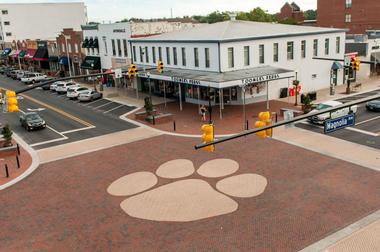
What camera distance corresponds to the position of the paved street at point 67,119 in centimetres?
3403

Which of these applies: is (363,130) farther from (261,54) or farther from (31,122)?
(31,122)

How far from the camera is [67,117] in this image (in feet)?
137

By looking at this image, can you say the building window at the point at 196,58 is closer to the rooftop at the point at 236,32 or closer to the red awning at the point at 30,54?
the rooftop at the point at 236,32

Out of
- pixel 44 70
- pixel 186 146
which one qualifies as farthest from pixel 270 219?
pixel 44 70

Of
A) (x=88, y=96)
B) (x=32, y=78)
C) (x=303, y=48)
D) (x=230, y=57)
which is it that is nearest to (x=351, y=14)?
(x=303, y=48)

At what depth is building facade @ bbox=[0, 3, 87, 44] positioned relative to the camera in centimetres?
12312

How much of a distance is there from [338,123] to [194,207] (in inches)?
325

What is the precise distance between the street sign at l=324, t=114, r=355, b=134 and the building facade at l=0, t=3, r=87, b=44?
121 meters

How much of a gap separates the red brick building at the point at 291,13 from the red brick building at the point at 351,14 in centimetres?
3814

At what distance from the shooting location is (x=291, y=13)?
5153 inches

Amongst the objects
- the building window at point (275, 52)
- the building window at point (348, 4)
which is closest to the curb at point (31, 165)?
the building window at point (275, 52)

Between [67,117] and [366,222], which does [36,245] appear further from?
[67,117]

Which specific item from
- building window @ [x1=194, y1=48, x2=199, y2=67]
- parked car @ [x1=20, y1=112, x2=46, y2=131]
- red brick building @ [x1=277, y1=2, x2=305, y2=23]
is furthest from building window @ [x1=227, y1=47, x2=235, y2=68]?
red brick building @ [x1=277, y1=2, x2=305, y2=23]

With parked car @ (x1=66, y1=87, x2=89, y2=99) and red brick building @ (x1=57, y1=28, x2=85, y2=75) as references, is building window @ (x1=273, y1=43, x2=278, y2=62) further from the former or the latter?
red brick building @ (x1=57, y1=28, x2=85, y2=75)
